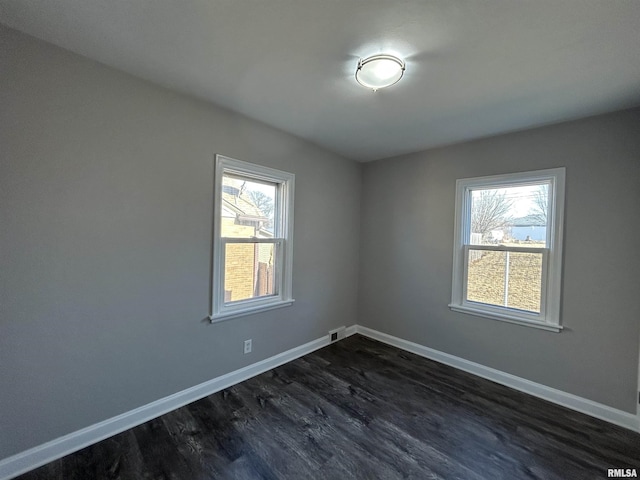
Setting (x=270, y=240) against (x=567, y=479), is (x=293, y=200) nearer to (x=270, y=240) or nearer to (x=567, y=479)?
(x=270, y=240)

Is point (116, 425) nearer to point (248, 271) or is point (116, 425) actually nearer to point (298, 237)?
point (248, 271)

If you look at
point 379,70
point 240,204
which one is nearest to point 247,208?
point 240,204

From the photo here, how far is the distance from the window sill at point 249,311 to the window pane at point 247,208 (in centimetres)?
72

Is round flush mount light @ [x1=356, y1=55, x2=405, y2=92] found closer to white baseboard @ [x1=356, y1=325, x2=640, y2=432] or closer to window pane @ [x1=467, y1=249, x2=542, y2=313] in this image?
window pane @ [x1=467, y1=249, x2=542, y2=313]

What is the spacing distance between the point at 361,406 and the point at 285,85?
8.79 ft

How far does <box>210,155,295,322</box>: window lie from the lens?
2355 millimetres

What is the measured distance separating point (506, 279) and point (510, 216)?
0.65 metres

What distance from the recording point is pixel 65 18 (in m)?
1.36

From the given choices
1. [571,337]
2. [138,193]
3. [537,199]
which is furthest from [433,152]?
[138,193]

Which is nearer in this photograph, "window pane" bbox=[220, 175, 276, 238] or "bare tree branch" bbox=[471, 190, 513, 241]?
"window pane" bbox=[220, 175, 276, 238]

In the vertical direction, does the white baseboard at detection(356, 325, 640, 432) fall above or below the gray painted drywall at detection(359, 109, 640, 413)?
below

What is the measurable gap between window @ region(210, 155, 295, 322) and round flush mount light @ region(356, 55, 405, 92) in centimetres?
132

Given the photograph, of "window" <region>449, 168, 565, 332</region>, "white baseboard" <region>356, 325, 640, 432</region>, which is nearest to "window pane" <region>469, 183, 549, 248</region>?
"window" <region>449, 168, 565, 332</region>

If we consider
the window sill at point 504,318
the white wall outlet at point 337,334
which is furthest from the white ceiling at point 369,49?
the white wall outlet at point 337,334
